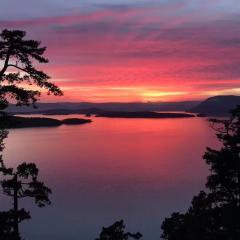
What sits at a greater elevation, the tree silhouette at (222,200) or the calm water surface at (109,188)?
the tree silhouette at (222,200)

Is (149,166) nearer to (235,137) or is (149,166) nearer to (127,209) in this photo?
(127,209)

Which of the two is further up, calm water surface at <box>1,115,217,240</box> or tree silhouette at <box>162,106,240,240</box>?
tree silhouette at <box>162,106,240,240</box>

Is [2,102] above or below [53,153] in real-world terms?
above

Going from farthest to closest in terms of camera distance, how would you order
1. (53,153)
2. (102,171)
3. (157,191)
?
(53,153)
(102,171)
(157,191)

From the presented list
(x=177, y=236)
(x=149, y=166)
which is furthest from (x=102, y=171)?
(x=177, y=236)

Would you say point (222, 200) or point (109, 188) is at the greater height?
point (222, 200)

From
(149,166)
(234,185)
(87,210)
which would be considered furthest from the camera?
(149,166)

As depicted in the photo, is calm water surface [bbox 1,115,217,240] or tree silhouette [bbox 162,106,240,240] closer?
tree silhouette [bbox 162,106,240,240]

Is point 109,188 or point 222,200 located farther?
point 109,188

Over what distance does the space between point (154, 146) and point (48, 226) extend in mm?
122643

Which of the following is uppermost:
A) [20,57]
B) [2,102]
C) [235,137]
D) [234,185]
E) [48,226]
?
[20,57]

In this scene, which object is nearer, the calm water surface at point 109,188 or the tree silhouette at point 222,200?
the tree silhouette at point 222,200

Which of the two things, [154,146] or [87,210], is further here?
[154,146]

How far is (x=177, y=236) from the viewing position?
82.9 ft
